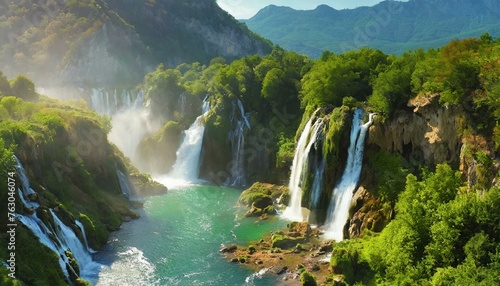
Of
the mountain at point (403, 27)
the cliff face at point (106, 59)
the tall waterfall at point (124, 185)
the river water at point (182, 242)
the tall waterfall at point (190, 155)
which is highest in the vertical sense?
the mountain at point (403, 27)

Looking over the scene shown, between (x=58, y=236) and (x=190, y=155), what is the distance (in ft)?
109

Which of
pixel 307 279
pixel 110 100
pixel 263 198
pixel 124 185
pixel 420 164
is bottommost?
pixel 307 279

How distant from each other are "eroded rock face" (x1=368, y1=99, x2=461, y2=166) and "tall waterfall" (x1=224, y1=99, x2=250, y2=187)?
2566 cm

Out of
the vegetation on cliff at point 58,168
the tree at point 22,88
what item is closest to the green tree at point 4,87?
the vegetation on cliff at point 58,168

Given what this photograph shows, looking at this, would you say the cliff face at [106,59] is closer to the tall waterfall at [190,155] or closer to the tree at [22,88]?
the tall waterfall at [190,155]

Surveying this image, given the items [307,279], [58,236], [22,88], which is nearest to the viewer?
[307,279]

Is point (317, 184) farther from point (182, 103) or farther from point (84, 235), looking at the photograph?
point (182, 103)

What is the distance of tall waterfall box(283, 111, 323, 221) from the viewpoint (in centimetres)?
4434

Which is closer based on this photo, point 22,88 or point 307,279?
point 307,279

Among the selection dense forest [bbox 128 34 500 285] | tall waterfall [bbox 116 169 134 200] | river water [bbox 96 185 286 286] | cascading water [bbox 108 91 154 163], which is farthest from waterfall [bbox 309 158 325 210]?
cascading water [bbox 108 91 154 163]

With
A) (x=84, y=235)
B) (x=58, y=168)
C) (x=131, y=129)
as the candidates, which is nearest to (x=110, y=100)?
(x=131, y=129)

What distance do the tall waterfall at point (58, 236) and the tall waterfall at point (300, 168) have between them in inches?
802

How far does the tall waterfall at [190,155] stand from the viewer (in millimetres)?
63344

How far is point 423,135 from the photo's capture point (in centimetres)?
3512
